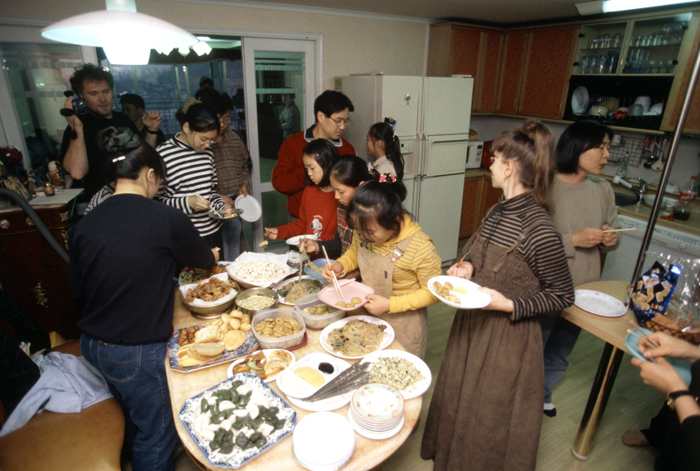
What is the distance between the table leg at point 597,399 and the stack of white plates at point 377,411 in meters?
1.23

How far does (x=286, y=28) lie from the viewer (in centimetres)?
369

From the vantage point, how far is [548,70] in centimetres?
425

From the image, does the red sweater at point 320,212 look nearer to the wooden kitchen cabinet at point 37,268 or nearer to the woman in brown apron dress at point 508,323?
the woman in brown apron dress at point 508,323

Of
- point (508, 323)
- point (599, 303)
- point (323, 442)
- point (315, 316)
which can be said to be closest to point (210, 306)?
point (315, 316)

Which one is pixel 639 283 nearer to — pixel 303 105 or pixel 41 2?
pixel 303 105

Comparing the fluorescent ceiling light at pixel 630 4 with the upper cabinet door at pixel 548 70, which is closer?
the fluorescent ceiling light at pixel 630 4

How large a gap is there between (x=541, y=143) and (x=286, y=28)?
3081mm

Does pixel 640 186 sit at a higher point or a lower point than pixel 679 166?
lower

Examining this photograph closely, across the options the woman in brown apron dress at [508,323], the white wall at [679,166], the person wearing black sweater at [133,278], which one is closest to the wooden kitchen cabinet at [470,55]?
the white wall at [679,166]

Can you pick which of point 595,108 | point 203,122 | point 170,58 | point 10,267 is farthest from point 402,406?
point 170,58

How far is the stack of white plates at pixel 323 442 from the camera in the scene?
1067mm

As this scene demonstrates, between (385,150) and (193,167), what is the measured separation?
1.36 metres

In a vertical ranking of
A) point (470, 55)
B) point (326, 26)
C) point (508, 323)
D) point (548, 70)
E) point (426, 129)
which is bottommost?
point (508, 323)

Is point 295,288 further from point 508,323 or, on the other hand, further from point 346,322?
point 508,323
